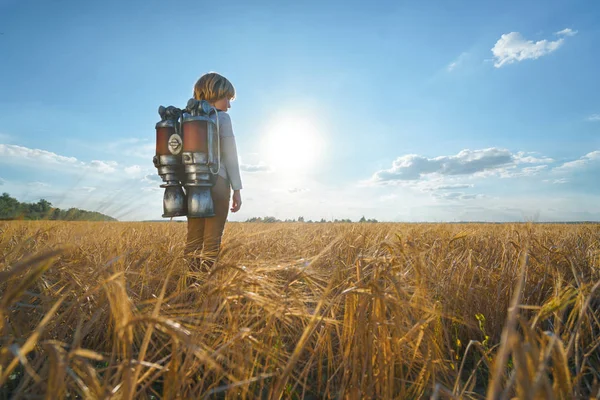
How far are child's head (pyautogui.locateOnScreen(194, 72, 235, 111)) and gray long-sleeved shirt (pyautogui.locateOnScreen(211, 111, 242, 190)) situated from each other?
0.14m

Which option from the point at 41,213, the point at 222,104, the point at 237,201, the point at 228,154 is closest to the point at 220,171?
the point at 228,154

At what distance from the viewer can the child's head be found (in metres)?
2.77

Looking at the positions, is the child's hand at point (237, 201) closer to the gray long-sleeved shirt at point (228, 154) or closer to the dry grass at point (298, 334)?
the gray long-sleeved shirt at point (228, 154)

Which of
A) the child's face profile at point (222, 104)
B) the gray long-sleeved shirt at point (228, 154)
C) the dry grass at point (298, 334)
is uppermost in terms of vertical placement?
the child's face profile at point (222, 104)

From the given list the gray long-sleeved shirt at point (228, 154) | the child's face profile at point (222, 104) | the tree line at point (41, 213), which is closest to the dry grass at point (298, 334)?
the tree line at point (41, 213)

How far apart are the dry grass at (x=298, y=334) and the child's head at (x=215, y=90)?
50.3 inches

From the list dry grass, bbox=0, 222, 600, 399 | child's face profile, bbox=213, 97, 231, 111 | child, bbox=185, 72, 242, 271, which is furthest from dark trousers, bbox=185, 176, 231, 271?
child's face profile, bbox=213, 97, 231, 111

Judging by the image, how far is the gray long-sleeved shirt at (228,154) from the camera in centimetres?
269

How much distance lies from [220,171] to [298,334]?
5.04 feet

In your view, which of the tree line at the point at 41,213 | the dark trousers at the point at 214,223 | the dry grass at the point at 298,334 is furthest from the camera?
the dark trousers at the point at 214,223

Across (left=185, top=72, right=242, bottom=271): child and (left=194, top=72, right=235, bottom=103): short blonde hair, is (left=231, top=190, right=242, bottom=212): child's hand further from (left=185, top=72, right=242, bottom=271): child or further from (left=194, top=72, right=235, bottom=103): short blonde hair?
(left=194, top=72, right=235, bottom=103): short blonde hair

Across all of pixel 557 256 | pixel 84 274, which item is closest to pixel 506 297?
pixel 557 256

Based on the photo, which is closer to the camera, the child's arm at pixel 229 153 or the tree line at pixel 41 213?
the tree line at pixel 41 213

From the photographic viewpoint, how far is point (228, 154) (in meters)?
2.73
